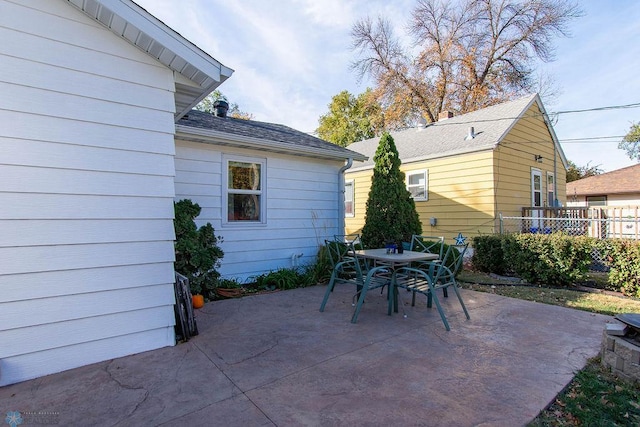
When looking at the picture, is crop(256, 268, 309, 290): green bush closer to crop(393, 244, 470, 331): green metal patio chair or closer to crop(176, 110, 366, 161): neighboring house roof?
crop(393, 244, 470, 331): green metal patio chair

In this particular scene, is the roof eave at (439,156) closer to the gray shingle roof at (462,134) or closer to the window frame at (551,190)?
the gray shingle roof at (462,134)

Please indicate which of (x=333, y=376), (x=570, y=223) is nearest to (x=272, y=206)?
(x=333, y=376)

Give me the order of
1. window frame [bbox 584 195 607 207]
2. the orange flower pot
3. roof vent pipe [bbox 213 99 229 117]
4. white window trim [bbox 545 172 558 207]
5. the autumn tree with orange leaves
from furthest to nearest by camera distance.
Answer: window frame [bbox 584 195 607 207] < the autumn tree with orange leaves < white window trim [bbox 545 172 558 207] < roof vent pipe [bbox 213 99 229 117] < the orange flower pot

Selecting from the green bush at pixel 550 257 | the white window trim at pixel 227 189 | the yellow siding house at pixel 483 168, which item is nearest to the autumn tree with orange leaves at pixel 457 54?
the yellow siding house at pixel 483 168

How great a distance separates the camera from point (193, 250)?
4219mm

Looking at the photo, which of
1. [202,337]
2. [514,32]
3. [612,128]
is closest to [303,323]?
[202,337]

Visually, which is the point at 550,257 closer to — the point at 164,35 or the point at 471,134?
the point at 471,134

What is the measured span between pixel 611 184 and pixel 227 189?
2074cm

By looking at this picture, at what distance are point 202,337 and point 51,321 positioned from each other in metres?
1.24

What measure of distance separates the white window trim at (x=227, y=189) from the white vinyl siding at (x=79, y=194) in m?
2.35

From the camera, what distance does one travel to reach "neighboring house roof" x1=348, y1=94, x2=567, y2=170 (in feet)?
28.0

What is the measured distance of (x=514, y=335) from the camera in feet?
10.8

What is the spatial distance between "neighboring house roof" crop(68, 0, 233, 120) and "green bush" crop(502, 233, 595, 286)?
19.0 ft

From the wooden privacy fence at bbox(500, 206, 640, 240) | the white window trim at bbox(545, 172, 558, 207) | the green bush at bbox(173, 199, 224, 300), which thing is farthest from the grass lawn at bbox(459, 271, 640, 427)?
the white window trim at bbox(545, 172, 558, 207)
